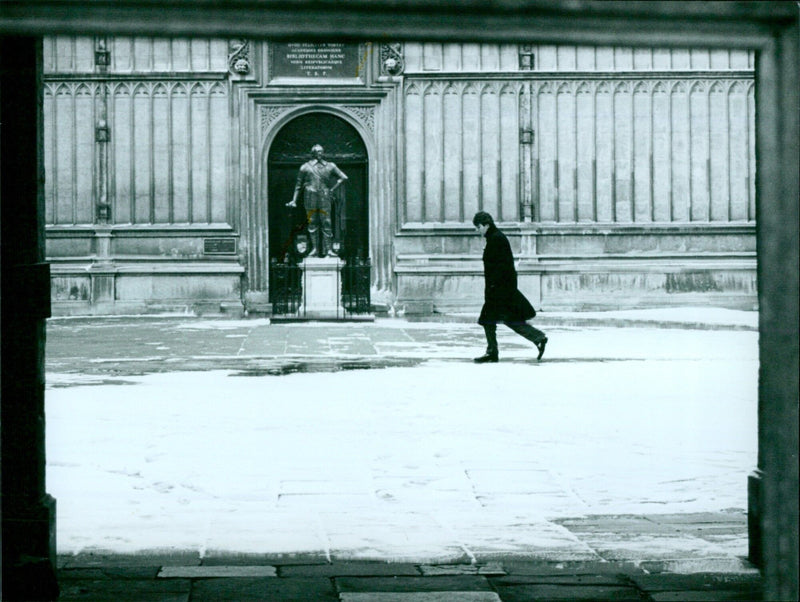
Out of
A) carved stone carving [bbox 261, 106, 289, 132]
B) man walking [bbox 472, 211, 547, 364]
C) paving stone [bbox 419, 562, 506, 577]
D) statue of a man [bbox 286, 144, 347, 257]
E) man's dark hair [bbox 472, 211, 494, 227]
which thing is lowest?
paving stone [bbox 419, 562, 506, 577]

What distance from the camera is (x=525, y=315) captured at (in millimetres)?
13172

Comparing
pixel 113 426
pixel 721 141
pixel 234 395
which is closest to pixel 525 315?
pixel 234 395

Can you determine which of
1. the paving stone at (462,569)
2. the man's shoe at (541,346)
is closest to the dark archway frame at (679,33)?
the paving stone at (462,569)

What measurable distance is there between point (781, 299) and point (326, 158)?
21.4 m

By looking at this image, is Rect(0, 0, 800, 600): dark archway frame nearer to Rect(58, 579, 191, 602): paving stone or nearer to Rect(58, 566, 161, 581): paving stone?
Rect(58, 579, 191, 602): paving stone

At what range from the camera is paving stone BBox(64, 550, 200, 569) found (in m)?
4.38

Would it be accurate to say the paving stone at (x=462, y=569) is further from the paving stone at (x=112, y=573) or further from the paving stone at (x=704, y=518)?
the paving stone at (x=704, y=518)

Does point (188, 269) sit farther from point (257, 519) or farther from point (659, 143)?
point (257, 519)

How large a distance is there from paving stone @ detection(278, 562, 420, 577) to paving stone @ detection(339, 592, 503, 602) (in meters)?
0.28

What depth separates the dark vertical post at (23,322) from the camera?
3.92m

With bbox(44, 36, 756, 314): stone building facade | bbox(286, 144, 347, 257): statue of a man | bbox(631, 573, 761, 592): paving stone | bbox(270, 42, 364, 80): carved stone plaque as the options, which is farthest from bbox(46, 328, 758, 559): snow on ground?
bbox(270, 42, 364, 80): carved stone plaque

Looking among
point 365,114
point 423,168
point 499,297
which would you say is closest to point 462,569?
point 499,297

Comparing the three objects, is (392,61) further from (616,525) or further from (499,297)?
(616,525)

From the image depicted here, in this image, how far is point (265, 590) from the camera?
157 inches
